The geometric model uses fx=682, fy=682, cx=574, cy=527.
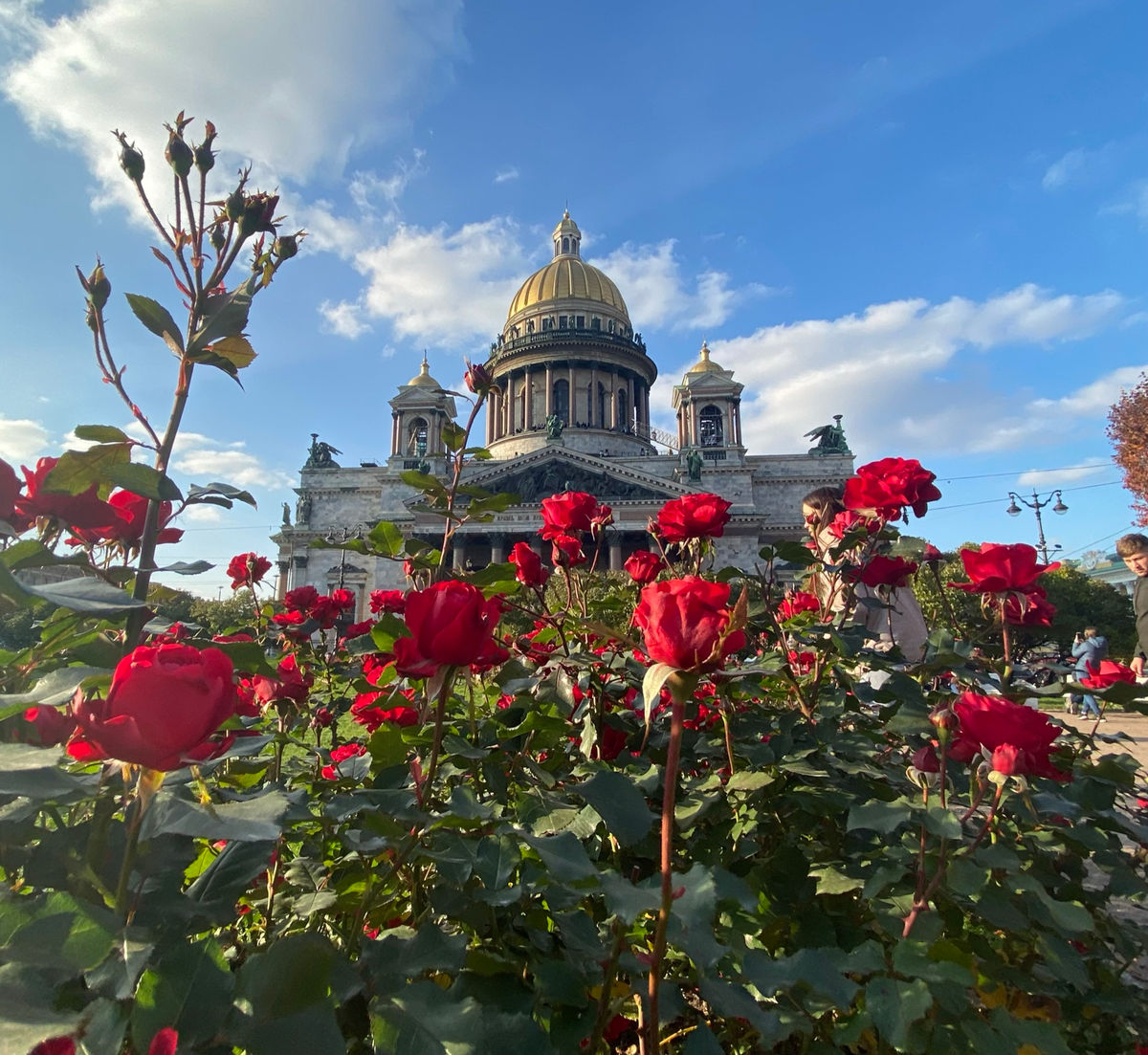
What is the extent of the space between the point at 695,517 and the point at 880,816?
0.97 meters

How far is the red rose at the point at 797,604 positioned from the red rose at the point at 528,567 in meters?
0.82

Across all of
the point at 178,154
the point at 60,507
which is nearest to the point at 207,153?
the point at 178,154

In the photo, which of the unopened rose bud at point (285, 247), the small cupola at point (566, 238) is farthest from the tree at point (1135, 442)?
the small cupola at point (566, 238)

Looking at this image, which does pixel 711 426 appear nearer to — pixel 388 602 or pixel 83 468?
pixel 388 602

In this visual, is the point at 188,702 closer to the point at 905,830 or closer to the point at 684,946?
the point at 684,946

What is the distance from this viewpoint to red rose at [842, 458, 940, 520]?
1.70 metres

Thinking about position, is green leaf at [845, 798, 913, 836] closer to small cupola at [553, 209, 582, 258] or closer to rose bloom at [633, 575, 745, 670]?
rose bloom at [633, 575, 745, 670]

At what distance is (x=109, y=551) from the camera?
1.43 m

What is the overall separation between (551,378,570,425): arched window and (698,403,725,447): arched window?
7632 mm

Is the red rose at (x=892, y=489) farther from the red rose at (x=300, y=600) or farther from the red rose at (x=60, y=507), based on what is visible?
the red rose at (x=300, y=600)

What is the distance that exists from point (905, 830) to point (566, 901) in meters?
0.86

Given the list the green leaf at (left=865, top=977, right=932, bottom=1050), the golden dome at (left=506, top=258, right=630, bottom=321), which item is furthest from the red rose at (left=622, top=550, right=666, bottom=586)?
the golden dome at (left=506, top=258, right=630, bottom=321)

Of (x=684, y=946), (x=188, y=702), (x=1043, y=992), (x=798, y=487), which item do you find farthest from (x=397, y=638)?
(x=798, y=487)

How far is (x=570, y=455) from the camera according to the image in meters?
30.4
